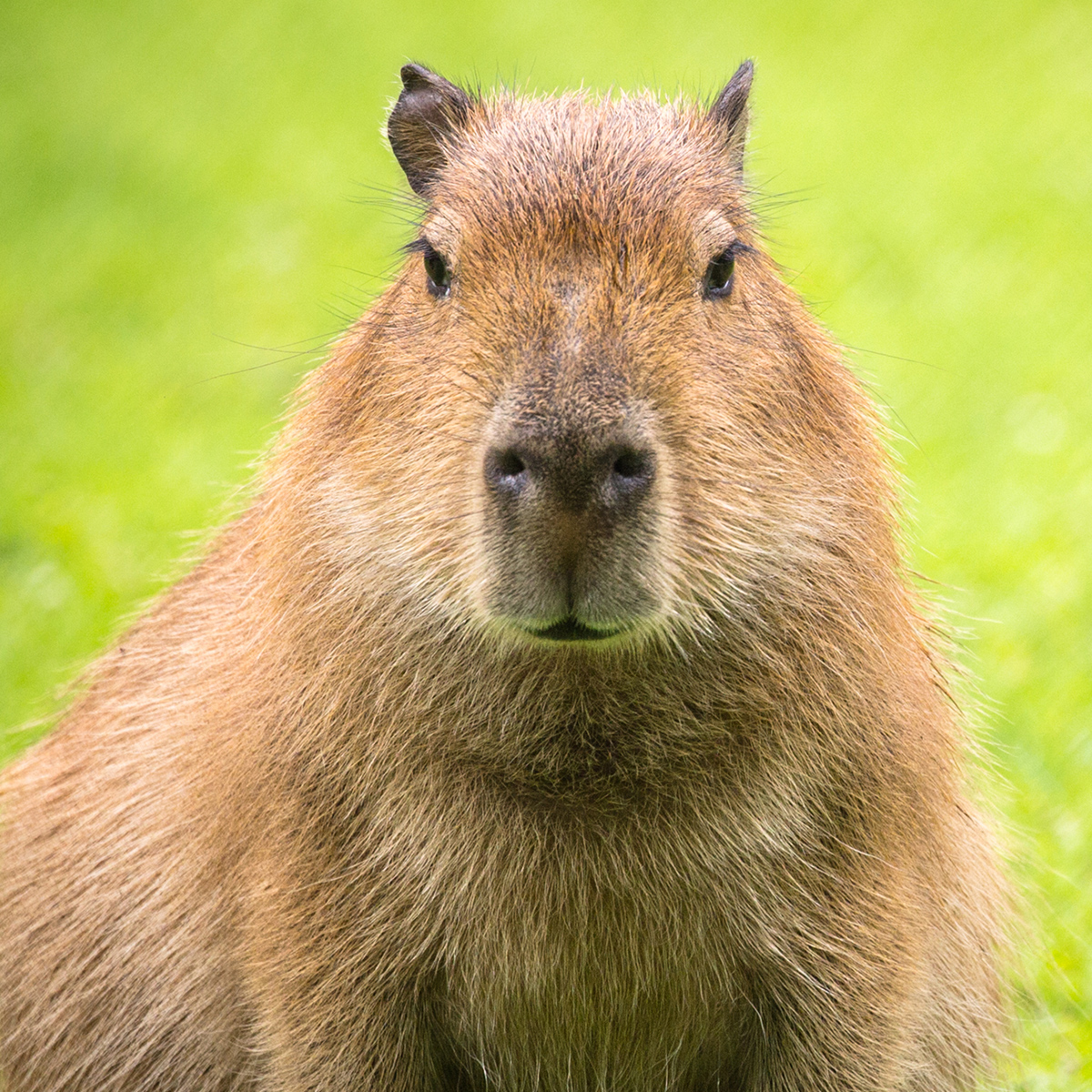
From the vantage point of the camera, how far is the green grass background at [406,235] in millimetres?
6160

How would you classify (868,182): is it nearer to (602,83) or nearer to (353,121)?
(602,83)

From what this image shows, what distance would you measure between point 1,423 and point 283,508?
20.6 ft

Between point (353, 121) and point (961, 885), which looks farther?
point (353, 121)

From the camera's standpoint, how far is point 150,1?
17594mm

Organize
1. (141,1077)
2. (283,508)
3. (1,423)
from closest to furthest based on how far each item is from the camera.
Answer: (283,508)
(141,1077)
(1,423)

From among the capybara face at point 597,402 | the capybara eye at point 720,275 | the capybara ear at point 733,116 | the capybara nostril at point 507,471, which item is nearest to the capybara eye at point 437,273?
the capybara face at point 597,402

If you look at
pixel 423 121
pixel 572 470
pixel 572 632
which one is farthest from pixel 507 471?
pixel 423 121

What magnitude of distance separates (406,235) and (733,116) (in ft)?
2.60

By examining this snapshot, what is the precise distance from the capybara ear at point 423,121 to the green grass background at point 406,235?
23 centimetres

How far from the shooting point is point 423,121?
11.8ft

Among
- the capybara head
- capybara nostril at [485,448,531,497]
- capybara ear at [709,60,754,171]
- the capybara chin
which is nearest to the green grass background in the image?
capybara ear at [709,60,754,171]

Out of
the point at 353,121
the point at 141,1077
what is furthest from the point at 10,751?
the point at 353,121

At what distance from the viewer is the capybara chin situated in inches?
116

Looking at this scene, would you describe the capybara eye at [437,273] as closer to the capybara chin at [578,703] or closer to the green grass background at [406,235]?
the capybara chin at [578,703]
